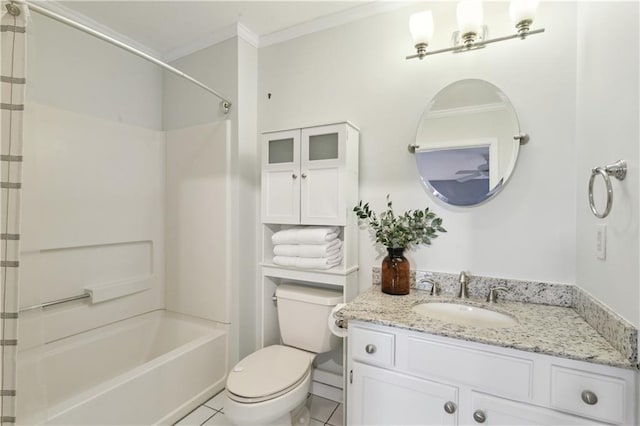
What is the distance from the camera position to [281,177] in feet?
5.82

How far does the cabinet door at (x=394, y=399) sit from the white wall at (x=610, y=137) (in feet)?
2.17

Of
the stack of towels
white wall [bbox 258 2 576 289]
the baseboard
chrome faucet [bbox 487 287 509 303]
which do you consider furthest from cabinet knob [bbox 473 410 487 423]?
the baseboard

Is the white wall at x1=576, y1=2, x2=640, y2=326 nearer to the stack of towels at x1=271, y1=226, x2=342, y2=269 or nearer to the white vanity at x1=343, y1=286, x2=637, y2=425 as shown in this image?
the white vanity at x1=343, y1=286, x2=637, y2=425

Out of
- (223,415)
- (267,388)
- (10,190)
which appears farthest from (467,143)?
(223,415)

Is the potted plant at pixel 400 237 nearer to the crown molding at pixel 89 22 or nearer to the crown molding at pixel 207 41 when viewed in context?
the crown molding at pixel 207 41

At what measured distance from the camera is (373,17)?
1.75 meters

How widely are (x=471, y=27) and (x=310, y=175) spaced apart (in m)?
1.04

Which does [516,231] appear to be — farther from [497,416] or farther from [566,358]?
[497,416]

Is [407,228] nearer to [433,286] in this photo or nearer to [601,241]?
[433,286]

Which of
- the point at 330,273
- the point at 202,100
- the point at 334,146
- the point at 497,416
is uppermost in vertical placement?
the point at 202,100

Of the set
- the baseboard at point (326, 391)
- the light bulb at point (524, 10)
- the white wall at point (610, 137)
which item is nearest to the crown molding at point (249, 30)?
the light bulb at point (524, 10)

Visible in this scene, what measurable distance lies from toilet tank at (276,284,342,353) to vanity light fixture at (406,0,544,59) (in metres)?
1.38

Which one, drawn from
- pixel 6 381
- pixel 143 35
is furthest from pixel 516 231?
pixel 143 35

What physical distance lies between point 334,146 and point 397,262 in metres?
0.71
